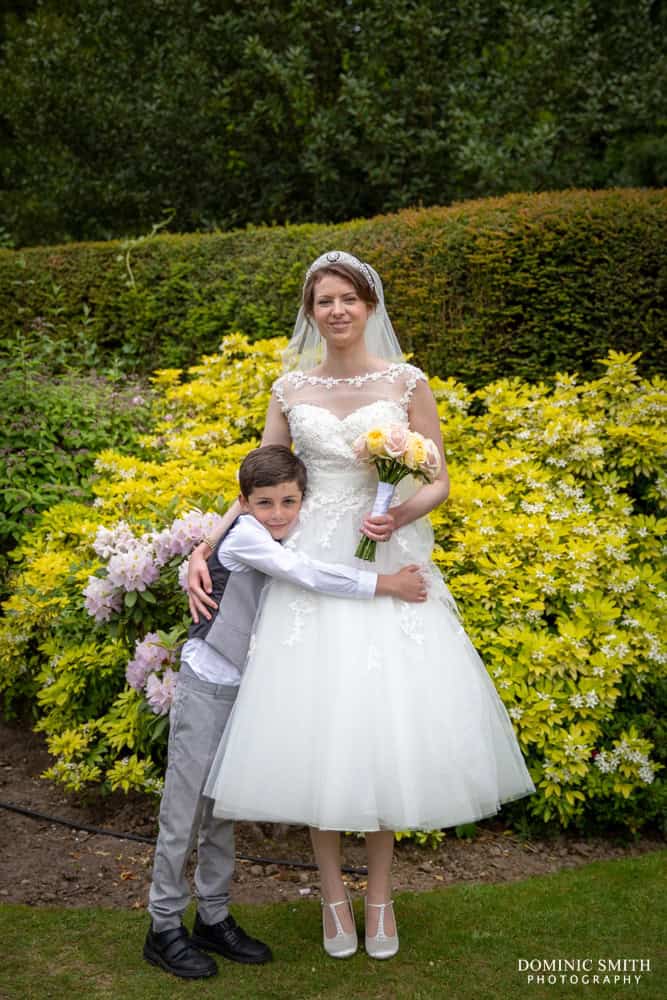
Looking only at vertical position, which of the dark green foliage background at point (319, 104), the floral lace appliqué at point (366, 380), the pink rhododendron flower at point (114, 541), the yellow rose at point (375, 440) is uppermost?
the dark green foliage background at point (319, 104)

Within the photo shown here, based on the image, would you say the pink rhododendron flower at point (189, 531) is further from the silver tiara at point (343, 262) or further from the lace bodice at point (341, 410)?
the silver tiara at point (343, 262)

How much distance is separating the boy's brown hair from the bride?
0.15 m

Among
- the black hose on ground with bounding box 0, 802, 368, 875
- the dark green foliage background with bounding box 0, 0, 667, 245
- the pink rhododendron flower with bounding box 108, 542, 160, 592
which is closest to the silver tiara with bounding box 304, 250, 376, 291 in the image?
the pink rhododendron flower with bounding box 108, 542, 160, 592

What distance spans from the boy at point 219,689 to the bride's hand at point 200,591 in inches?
0.9

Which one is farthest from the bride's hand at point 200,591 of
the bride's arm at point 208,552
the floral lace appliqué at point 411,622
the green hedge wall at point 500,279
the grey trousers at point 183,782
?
the green hedge wall at point 500,279

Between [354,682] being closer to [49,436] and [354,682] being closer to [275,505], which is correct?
[275,505]

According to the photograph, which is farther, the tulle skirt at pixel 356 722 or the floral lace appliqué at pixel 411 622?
the floral lace appliqué at pixel 411 622

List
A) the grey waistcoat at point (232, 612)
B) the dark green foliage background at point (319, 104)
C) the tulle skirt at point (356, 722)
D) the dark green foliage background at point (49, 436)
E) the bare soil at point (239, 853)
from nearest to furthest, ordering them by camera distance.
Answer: the tulle skirt at point (356, 722), the grey waistcoat at point (232, 612), the bare soil at point (239, 853), the dark green foliage background at point (49, 436), the dark green foliage background at point (319, 104)

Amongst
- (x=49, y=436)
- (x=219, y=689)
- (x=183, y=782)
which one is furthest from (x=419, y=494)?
(x=49, y=436)

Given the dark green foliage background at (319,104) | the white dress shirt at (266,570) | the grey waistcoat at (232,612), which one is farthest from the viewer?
the dark green foliage background at (319,104)

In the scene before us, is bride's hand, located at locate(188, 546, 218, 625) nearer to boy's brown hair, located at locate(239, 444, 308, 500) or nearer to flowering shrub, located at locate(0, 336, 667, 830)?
boy's brown hair, located at locate(239, 444, 308, 500)

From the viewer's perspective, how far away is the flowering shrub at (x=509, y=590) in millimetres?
4000

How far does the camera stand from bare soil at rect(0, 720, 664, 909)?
3.71m

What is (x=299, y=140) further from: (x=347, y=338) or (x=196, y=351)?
(x=347, y=338)
